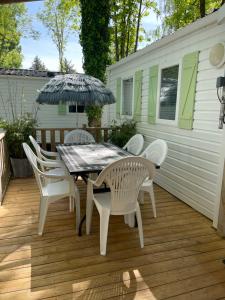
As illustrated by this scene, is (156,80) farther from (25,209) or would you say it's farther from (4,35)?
(4,35)

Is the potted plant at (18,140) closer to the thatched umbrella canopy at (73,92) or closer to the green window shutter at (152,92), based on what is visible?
the thatched umbrella canopy at (73,92)

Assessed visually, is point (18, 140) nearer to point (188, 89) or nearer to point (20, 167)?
point (20, 167)

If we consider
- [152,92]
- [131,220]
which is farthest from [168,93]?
[131,220]

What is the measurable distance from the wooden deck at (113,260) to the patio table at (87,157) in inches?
16.3

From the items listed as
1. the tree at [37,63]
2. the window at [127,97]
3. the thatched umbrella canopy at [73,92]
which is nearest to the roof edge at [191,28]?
the window at [127,97]

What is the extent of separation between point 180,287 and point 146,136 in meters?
3.33

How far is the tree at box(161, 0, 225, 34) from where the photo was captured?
8.78 m

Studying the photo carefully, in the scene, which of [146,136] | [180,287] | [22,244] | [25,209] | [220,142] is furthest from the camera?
[146,136]

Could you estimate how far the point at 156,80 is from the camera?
436cm

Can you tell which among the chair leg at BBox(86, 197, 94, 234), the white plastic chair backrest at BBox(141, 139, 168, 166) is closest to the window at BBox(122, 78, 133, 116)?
the white plastic chair backrest at BBox(141, 139, 168, 166)

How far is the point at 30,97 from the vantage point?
848 cm

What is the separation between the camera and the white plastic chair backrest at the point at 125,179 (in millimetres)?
2057

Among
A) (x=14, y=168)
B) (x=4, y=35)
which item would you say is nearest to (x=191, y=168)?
(x=14, y=168)

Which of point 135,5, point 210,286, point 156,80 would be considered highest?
point 135,5
